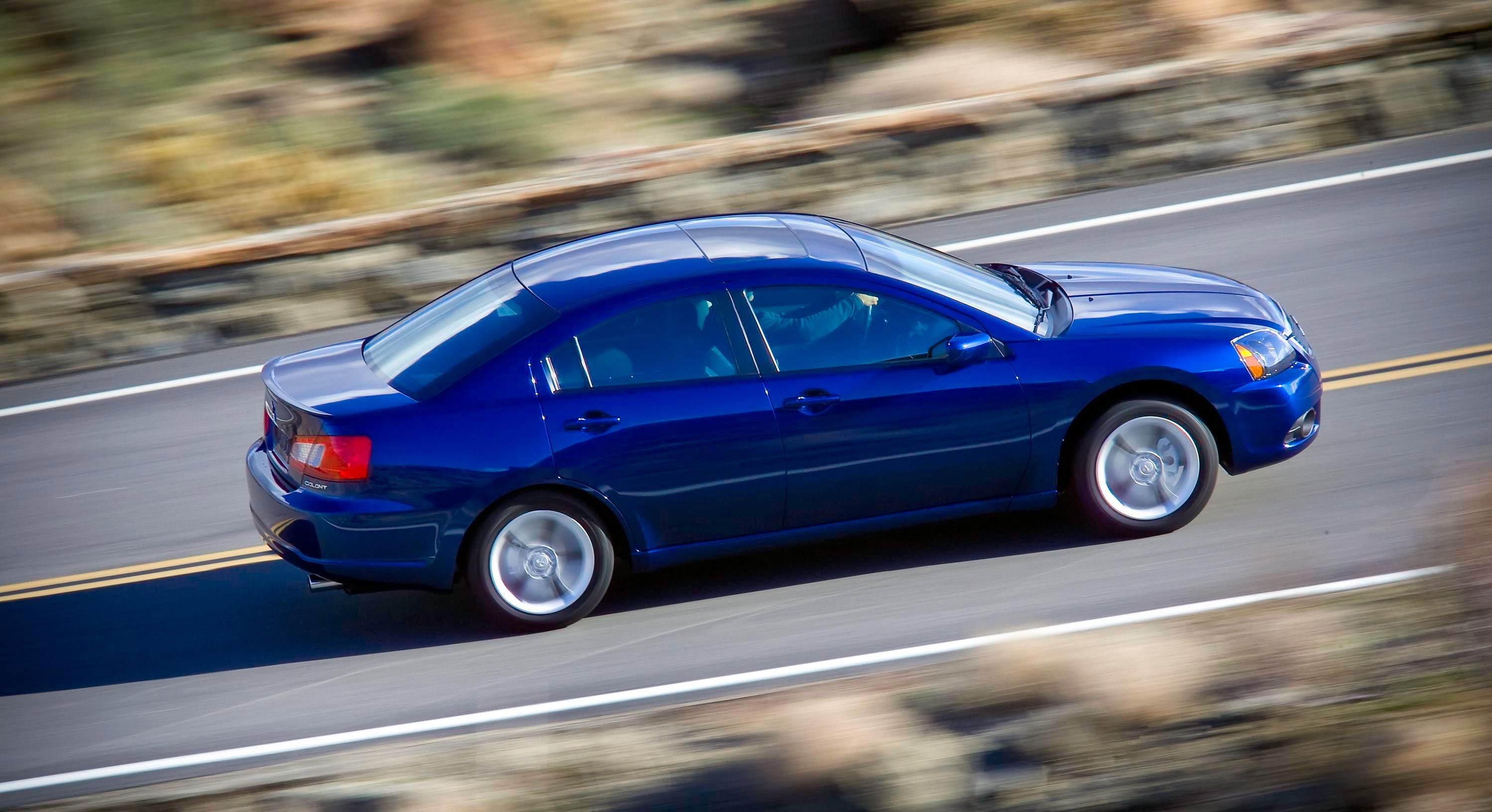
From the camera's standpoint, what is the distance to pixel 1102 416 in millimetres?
6578

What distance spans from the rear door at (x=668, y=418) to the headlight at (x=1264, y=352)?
2.18 metres

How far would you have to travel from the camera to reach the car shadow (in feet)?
22.5

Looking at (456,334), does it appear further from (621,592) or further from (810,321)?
(810,321)

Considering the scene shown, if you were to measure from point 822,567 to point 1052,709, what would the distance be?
7.71 feet

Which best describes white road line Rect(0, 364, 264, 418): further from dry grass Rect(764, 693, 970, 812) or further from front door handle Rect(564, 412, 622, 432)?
dry grass Rect(764, 693, 970, 812)

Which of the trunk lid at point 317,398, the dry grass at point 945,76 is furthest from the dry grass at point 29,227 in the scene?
the trunk lid at point 317,398

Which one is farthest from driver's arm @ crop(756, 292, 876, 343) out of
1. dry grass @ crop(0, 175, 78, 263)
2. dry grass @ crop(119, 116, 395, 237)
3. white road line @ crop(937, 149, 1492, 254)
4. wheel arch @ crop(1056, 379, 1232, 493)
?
dry grass @ crop(0, 175, 78, 263)

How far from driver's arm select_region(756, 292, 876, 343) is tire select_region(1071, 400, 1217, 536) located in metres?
1.20

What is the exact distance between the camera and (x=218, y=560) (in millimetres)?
7957

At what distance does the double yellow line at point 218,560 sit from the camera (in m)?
7.87

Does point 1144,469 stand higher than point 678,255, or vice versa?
point 678,255

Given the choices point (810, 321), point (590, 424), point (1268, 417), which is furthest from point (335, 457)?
point (1268, 417)

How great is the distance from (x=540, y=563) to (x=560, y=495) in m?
0.35

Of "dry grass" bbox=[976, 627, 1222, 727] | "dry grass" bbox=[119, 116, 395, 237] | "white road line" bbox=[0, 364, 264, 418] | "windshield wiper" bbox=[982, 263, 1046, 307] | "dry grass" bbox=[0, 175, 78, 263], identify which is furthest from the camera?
"dry grass" bbox=[0, 175, 78, 263]
